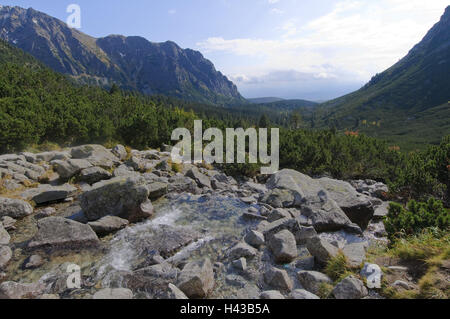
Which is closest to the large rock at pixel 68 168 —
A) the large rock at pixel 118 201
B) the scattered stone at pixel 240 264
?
the large rock at pixel 118 201

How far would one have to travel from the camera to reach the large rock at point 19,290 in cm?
518

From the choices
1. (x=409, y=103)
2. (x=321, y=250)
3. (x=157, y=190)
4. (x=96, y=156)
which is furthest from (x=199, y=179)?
(x=409, y=103)

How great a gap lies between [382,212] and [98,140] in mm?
25134

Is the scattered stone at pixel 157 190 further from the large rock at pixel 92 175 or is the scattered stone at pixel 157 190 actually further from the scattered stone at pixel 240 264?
the scattered stone at pixel 240 264

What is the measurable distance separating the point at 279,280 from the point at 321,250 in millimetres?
1719

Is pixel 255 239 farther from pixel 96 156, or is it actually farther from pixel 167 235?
pixel 96 156

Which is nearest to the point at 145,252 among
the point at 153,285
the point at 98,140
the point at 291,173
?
the point at 153,285

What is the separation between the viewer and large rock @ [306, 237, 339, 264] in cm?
654

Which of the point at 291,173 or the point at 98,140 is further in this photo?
the point at 98,140

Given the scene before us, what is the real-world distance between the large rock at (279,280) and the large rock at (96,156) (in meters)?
12.6

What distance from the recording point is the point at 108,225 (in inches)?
342

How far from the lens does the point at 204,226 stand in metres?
9.68
